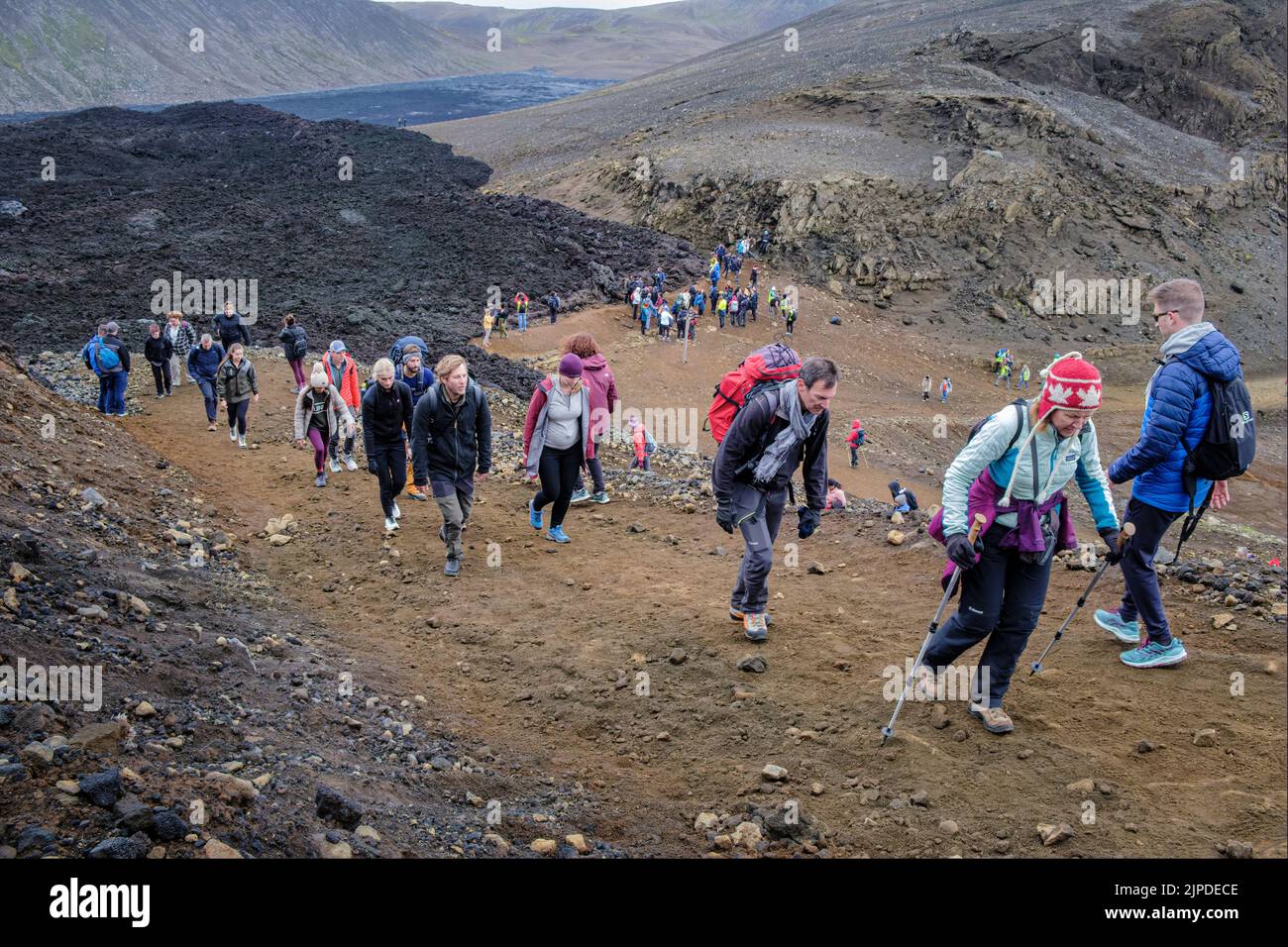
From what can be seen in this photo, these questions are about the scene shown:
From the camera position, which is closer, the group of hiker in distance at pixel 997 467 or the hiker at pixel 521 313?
the group of hiker in distance at pixel 997 467

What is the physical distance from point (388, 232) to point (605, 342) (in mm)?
11164

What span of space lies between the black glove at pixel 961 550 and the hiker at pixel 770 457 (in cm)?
122

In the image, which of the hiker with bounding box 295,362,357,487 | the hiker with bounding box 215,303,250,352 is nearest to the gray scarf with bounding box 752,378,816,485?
the hiker with bounding box 295,362,357,487

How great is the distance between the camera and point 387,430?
28.7 ft

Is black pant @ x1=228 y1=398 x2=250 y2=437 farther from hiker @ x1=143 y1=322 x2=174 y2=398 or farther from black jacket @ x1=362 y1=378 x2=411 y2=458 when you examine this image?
black jacket @ x1=362 y1=378 x2=411 y2=458

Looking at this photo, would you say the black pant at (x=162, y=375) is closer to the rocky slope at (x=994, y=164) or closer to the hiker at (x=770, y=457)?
the hiker at (x=770, y=457)

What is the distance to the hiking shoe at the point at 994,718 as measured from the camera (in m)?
5.19

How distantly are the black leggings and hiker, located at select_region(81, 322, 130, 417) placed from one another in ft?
26.9

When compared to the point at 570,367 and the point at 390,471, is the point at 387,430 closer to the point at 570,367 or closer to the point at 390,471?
the point at 390,471

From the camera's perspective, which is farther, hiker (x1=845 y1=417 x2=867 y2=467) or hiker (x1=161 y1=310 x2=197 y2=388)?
hiker (x1=845 y1=417 x2=867 y2=467)

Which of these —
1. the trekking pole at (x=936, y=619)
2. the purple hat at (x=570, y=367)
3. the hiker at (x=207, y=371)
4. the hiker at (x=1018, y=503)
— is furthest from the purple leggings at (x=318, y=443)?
the hiker at (x=1018, y=503)

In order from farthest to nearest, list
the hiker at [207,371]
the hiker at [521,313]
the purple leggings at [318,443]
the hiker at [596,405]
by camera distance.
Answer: the hiker at [521,313], the hiker at [207,371], the purple leggings at [318,443], the hiker at [596,405]

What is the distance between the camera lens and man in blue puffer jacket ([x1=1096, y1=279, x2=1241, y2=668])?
5582 mm

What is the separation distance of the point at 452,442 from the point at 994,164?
3670cm
